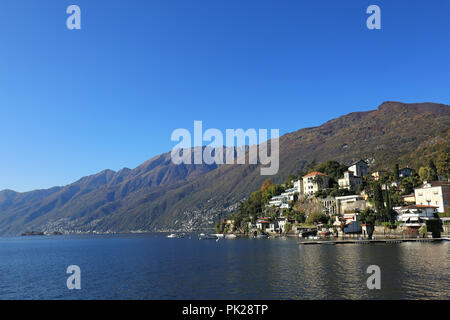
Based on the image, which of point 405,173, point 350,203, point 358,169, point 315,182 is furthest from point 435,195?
point 315,182

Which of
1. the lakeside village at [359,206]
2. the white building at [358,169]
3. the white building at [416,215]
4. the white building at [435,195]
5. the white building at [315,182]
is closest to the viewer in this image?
the white building at [416,215]

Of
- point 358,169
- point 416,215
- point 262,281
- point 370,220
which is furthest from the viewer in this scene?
point 358,169

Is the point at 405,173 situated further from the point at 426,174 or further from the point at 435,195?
the point at 435,195

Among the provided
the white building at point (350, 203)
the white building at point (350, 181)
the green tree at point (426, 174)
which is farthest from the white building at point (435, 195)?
the white building at point (350, 181)

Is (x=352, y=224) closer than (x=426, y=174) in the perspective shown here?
Yes

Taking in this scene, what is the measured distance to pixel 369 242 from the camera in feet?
341

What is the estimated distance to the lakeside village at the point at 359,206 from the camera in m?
Result: 112

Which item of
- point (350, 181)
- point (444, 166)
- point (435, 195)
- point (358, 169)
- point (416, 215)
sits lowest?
point (416, 215)

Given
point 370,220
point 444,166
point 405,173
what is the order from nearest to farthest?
point 370,220, point 444,166, point 405,173

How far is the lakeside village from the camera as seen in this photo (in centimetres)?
11244

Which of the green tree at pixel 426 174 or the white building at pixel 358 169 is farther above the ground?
the white building at pixel 358 169

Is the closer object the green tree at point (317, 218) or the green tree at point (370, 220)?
the green tree at point (370, 220)

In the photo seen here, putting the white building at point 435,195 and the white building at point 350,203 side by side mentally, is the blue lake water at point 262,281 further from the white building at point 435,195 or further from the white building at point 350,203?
the white building at point 350,203

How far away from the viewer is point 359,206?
5221 inches
